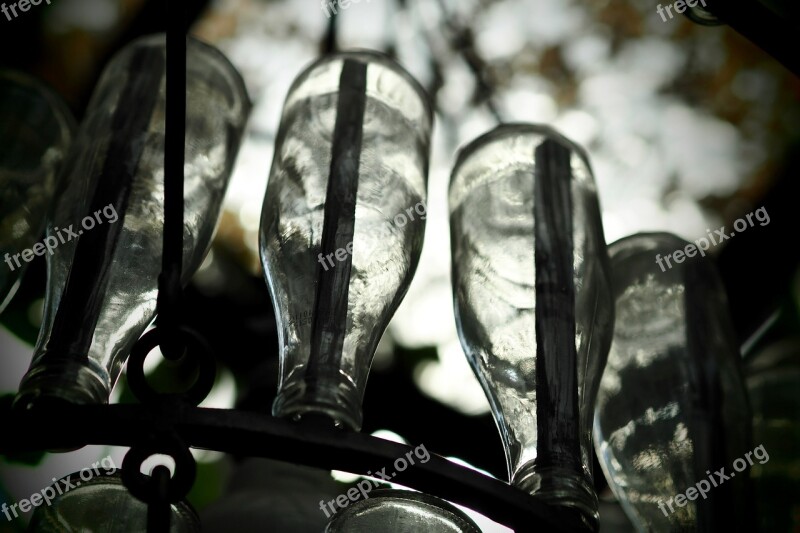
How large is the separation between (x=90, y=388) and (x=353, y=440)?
116mm

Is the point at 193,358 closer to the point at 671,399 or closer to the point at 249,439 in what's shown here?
the point at 249,439

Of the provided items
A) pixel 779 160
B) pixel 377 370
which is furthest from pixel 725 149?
pixel 377 370

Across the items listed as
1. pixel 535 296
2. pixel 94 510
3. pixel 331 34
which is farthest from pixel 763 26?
pixel 331 34

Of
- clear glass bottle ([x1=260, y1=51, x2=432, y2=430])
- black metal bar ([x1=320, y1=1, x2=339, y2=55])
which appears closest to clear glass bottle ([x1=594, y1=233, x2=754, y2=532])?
clear glass bottle ([x1=260, y1=51, x2=432, y2=430])

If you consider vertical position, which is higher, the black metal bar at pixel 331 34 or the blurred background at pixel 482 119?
the black metal bar at pixel 331 34

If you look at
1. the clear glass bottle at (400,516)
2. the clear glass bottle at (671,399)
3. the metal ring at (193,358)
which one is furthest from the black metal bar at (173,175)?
the clear glass bottle at (671,399)

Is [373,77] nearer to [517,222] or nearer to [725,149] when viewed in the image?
[517,222]

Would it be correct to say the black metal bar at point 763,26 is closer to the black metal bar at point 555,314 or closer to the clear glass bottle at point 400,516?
the black metal bar at point 555,314

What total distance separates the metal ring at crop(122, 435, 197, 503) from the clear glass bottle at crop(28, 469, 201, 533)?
0.06 meters

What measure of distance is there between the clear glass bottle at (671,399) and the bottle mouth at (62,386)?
29cm

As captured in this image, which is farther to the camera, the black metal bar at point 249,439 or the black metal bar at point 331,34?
the black metal bar at point 331,34

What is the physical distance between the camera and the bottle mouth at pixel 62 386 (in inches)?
15.8

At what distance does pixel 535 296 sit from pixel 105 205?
0.71ft

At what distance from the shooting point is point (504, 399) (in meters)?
0.50
